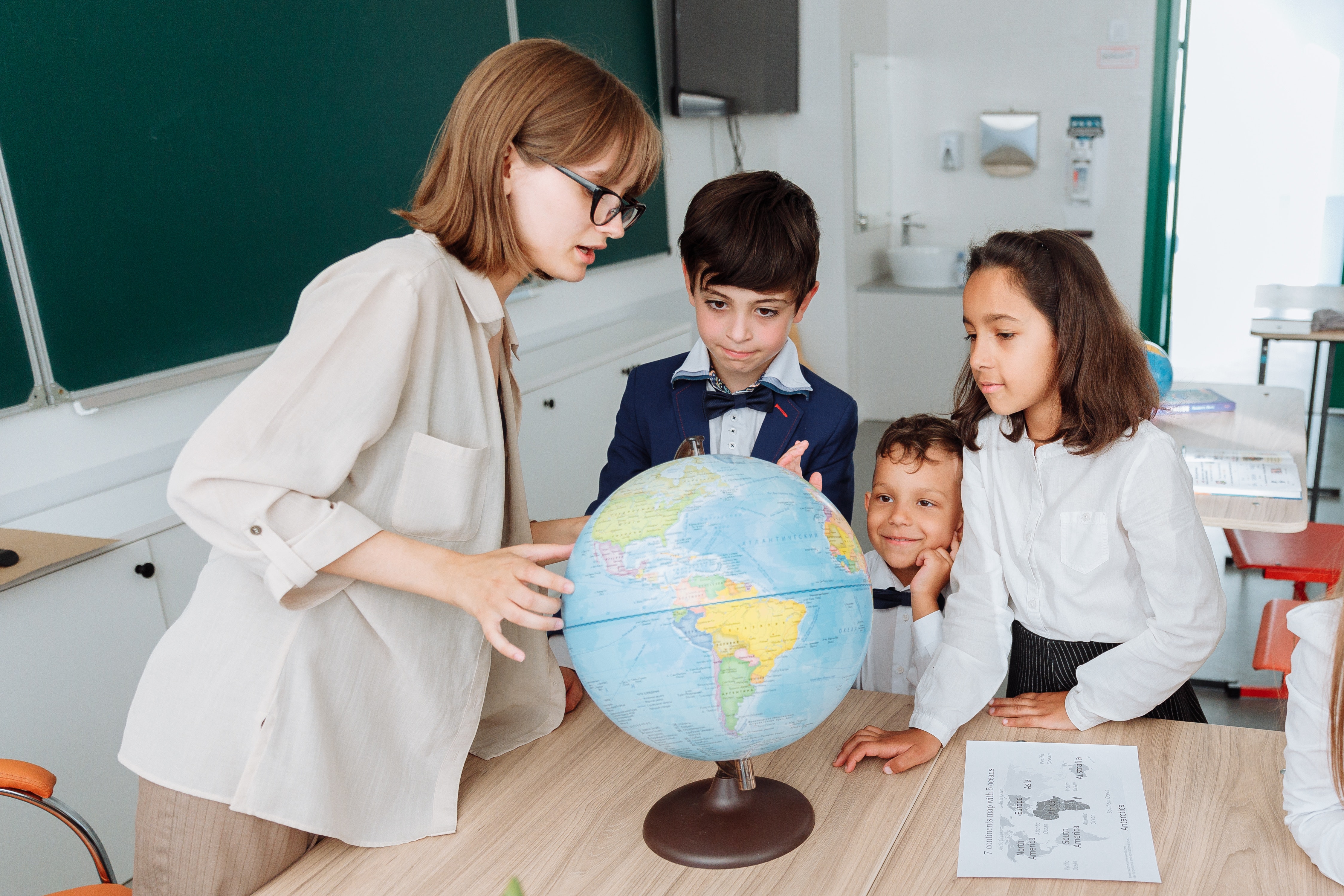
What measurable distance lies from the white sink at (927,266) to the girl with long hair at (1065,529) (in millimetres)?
4336

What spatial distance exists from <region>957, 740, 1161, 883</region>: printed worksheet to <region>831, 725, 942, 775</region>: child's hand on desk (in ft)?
0.19

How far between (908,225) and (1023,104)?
0.91 meters

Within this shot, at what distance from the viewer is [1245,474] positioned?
8.70 ft

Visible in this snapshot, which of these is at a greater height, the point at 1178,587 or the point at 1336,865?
the point at 1178,587

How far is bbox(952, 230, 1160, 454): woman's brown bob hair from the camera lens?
59.7 inches

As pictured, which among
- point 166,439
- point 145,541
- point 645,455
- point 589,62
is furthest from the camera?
point 166,439

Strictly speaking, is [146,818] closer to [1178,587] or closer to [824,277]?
[1178,587]

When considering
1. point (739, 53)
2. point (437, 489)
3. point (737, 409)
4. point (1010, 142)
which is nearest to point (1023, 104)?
point (1010, 142)

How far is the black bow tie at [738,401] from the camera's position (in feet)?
5.85

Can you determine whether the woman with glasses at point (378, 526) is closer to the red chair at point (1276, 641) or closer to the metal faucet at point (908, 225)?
the red chair at point (1276, 641)

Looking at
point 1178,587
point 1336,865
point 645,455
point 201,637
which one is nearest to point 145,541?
point 645,455

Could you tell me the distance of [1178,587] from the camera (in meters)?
1.42

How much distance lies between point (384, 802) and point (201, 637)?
29 cm

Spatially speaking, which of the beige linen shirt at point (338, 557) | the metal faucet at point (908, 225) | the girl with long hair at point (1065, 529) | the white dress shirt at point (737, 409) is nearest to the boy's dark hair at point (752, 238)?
the white dress shirt at point (737, 409)
